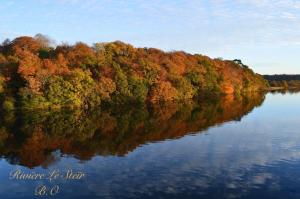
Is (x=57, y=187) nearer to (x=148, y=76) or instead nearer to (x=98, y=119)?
(x=98, y=119)

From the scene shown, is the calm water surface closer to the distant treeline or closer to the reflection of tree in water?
the reflection of tree in water

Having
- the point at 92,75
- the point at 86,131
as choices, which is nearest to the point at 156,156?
the point at 86,131

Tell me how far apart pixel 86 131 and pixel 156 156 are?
16.2m

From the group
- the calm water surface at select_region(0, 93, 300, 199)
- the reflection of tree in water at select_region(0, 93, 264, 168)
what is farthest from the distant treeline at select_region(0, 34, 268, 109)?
the calm water surface at select_region(0, 93, 300, 199)

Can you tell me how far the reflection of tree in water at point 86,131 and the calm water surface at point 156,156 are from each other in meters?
0.09

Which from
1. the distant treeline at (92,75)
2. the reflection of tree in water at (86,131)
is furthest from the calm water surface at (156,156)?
the distant treeline at (92,75)

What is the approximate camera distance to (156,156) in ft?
102

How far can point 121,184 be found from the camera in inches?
919

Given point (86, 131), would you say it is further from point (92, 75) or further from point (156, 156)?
point (92, 75)

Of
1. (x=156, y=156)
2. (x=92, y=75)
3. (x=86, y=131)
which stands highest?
(x=92, y=75)

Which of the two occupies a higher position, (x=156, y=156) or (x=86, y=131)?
(x=86, y=131)

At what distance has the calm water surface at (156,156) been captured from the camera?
73.5 ft

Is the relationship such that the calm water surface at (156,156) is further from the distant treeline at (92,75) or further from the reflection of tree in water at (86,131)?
the distant treeline at (92,75)

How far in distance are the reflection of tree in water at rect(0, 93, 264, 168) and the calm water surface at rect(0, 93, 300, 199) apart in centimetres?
9
